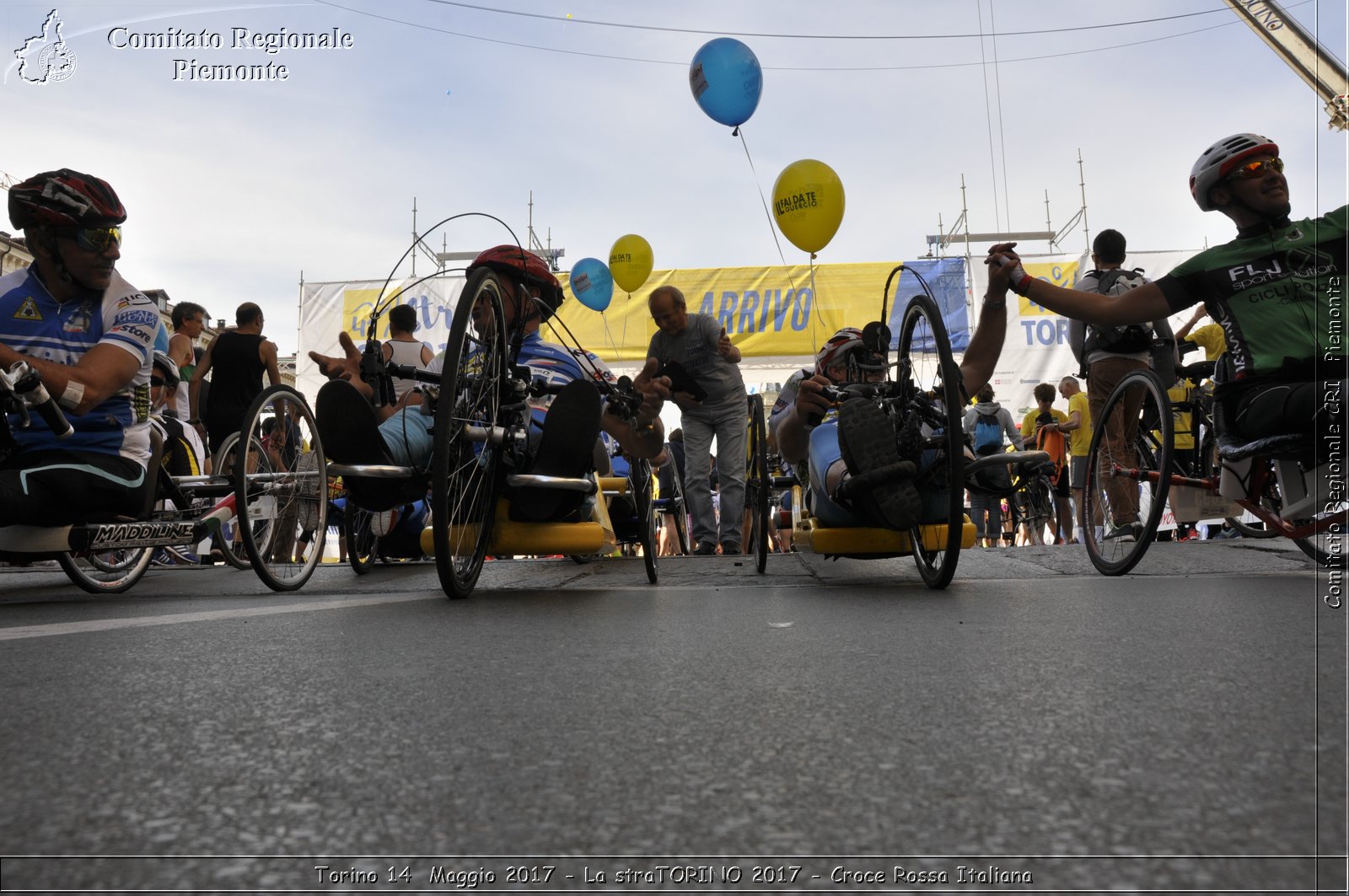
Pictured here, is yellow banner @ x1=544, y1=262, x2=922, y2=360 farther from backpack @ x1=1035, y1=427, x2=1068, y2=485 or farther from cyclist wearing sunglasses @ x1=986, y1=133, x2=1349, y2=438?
cyclist wearing sunglasses @ x1=986, y1=133, x2=1349, y2=438

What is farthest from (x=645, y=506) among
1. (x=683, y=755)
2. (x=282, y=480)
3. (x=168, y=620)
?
(x=683, y=755)

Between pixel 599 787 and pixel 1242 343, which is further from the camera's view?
pixel 1242 343

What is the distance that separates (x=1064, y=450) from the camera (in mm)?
10867

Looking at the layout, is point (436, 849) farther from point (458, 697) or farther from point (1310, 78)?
point (1310, 78)

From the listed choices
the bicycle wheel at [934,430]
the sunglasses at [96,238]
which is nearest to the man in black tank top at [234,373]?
the sunglasses at [96,238]

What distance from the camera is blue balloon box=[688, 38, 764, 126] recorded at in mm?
11836

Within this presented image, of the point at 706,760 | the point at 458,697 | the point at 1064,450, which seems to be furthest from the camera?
the point at 1064,450

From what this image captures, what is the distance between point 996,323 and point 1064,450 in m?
7.17

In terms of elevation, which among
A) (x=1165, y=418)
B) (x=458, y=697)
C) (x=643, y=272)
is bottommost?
(x=458, y=697)

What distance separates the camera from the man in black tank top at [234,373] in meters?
7.46

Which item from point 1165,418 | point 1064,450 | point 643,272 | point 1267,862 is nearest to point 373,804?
point 1267,862

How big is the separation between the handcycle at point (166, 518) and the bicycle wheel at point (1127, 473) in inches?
135

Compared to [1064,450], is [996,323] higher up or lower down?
higher up

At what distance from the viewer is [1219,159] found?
3.90 m
